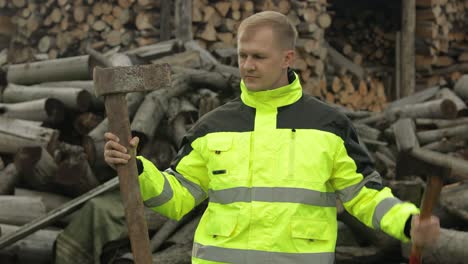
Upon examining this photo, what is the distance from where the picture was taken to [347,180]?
9.21ft

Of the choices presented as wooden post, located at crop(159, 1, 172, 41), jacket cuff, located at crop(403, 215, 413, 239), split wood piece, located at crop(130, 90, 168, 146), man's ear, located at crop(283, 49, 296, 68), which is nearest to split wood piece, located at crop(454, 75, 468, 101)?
split wood piece, located at crop(130, 90, 168, 146)

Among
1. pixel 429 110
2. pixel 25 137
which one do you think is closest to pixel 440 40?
pixel 429 110

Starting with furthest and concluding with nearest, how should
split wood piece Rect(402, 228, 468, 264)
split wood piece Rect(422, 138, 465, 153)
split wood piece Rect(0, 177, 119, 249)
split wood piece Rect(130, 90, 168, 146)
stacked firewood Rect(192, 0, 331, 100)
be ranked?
stacked firewood Rect(192, 0, 331, 100) → split wood piece Rect(422, 138, 465, 153) → split wood piece Rect(130, 90, 168, 146) → split wood piece Rect(0, 177, 119, 249) → split wood piece Rect(402, 228, 468, 264)

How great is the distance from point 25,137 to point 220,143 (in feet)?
12.5

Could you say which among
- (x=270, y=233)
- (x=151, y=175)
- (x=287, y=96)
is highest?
(x=287, y=96)

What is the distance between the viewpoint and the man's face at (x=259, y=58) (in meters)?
2.83

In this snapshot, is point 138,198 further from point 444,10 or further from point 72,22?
point 444,10

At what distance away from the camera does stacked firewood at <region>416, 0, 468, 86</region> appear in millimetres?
11906

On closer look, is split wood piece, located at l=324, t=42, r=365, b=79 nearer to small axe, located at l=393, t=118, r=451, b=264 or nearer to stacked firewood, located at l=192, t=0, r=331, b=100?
stacked firewood, located at l=192, t=0, r=331, b=100

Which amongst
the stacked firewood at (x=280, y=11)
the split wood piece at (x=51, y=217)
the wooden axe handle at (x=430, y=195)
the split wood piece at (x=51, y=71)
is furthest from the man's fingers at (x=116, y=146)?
the stacked firewood at (x=280, y=11)

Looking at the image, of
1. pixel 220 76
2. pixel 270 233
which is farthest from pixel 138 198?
pixel 220 76

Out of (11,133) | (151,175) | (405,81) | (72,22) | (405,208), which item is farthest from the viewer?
(405,81)

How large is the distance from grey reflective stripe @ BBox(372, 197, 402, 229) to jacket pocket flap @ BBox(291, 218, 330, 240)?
0.20 m

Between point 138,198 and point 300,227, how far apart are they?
Answer: 63cm
